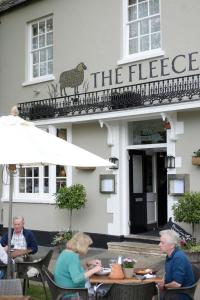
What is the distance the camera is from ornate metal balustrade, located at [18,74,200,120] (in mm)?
10195

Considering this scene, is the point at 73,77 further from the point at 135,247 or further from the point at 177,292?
the point at 177,292

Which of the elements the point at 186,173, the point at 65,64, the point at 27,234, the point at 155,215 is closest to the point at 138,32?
the point at 65,64

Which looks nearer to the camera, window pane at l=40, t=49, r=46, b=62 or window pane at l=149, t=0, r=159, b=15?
window pane at l=149, t=0, r=159, b=15

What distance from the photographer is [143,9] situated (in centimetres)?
1160

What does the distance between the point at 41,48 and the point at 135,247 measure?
6397 millimetres

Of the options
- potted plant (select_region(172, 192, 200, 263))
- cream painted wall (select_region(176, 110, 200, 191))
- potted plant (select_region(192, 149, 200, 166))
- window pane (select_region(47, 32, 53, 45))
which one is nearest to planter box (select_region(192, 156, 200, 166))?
Result: potted plant (select_region(192, 149, 200, 166))

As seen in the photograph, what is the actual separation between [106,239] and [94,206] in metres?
0.89

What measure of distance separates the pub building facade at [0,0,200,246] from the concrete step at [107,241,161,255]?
0.30 metres

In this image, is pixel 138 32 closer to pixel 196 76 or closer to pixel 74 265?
pixel 196 76

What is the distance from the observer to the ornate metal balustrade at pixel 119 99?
10195 mm

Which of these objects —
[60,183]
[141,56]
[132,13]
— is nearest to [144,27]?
[132,13]

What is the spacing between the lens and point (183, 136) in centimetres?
1045

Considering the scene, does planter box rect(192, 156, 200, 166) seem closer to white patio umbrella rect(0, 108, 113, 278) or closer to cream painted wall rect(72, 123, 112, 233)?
cream painted wall rect(72, 123, 112, 233)

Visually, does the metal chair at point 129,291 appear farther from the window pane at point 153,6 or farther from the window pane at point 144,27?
the window pane at point 153,6
